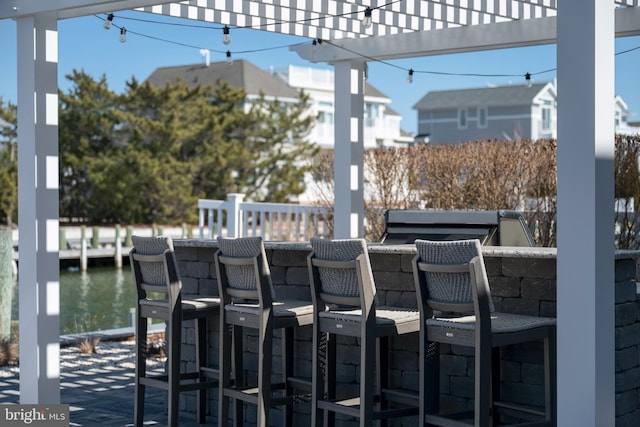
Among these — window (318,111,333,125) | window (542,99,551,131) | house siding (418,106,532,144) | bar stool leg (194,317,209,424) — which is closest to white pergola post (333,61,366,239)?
bar stool leg (194,317,209,424)

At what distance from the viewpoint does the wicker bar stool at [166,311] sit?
6414 mm

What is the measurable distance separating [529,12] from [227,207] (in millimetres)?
5286

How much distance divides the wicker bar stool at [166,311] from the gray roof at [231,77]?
37.1 m

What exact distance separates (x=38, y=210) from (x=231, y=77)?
3780cm

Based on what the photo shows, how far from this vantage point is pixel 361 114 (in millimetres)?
9969

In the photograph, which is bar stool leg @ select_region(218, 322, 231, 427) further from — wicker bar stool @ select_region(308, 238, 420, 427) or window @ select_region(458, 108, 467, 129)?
window @ select_region(458, 108, 467, 129)

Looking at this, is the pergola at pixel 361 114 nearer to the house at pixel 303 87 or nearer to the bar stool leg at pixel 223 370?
the bar stool leg at pixel 223 370

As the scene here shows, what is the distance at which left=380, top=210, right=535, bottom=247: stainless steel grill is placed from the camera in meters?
6.64

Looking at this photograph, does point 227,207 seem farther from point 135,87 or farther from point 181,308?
point 135,87

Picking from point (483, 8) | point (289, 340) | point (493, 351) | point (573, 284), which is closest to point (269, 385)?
point (289, 340)

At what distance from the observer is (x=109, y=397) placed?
313 inches

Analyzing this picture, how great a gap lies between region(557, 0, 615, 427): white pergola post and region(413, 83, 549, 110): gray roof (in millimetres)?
49392

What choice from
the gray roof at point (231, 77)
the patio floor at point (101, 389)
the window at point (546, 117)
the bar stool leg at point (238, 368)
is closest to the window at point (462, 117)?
the window at point (546, 117)

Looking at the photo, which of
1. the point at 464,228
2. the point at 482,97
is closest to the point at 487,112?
the point at 482,97
